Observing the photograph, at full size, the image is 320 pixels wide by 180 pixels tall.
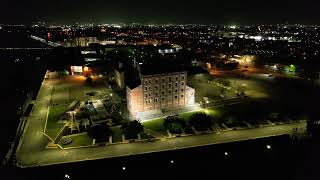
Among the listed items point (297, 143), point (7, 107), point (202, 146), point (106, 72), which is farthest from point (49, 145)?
point (106, 72)

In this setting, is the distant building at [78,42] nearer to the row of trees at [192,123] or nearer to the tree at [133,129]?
the tree at [133,129]

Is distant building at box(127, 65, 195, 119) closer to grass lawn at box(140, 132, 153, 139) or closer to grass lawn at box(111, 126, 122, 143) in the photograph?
grass lawn at box(111, 126, 122, 143)

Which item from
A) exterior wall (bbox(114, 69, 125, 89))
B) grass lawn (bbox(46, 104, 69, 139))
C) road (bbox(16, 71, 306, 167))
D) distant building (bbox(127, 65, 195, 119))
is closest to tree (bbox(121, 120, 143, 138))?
road (bbox(16, 71, 306, 167))

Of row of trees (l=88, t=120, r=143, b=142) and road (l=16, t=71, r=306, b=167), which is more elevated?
row of trees (l=88, t=120, r=143, b=142)

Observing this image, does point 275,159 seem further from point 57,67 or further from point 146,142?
point 57,67

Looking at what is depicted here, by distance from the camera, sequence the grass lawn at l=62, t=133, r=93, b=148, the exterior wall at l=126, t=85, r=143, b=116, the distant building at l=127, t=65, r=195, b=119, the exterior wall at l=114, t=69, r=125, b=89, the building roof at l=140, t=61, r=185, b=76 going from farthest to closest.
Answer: the exterior wall at l=114, t=69, r=125, b=89 → the building roof at l=140, t=61, r=185, b=76 → the distant building at l=127, t=65, r=195, b=119 → the exterior wall at l=126, t=85, r=143, b=116 → the grass lawn at l=62, t=133, r=93, b=148
